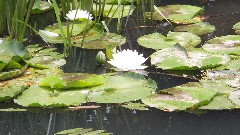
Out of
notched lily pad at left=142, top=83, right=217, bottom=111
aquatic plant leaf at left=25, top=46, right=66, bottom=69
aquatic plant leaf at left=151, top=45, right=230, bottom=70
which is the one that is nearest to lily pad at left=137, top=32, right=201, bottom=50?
aquatic plant leaf at left=151, top=45, right=230, bottom=70

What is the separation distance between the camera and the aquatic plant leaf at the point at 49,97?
4.73 feet

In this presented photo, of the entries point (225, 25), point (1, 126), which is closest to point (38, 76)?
point (1, 126)

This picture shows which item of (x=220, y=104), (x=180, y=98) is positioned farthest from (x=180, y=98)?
(x=220, y=104)

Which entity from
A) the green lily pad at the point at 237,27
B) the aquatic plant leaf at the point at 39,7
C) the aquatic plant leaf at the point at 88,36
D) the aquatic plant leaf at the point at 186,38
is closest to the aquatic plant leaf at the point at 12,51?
the aquatic plant leaf at the point at 88,36

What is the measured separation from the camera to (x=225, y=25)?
2.29m

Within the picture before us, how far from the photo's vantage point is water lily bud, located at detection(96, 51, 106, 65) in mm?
1771

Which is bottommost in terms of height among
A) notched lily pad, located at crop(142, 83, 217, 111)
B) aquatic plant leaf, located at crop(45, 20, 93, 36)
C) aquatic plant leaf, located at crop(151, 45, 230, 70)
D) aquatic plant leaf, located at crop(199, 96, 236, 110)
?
aquatic plant leaf, located at crop(199, 96, 236, 110)

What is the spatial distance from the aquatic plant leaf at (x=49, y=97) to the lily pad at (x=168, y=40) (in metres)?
0.55

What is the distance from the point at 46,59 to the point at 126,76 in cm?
38

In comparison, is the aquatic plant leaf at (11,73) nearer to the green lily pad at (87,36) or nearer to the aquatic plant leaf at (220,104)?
the green lily pad at (87,36)

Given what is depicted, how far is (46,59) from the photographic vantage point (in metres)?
1.84

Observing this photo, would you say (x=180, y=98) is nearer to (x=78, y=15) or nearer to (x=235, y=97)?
(x=235, y=97)

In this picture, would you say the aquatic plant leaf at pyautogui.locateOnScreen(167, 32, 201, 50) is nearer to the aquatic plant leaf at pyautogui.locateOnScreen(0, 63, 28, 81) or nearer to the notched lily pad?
the notched lily pad

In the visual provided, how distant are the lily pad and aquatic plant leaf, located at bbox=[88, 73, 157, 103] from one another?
0.38 metres
